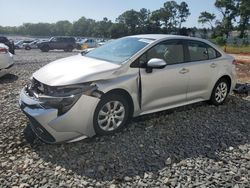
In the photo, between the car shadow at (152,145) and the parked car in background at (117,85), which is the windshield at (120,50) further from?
the car shadow at (152,145)

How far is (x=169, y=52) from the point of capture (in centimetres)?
563

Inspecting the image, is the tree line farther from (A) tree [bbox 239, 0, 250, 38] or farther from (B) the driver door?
(B) the driver door

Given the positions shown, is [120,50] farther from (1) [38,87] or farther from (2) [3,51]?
(2) [3,51]

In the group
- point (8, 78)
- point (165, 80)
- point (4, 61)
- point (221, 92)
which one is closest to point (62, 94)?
point (165, 80)

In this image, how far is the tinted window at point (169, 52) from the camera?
532 cm

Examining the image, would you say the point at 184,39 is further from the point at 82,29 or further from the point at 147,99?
the point at 82,29

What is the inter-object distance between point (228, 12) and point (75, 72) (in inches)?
3093

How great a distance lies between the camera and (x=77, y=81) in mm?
4309

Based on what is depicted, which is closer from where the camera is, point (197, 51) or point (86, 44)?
point (197, 51)

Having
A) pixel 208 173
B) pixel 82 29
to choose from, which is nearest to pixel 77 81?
pixel 208 173

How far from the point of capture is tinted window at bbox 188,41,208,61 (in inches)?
238

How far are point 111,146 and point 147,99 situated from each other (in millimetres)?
1122

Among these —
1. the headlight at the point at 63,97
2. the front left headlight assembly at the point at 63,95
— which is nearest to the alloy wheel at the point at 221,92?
the front left headlight assembly at the point at 63,95

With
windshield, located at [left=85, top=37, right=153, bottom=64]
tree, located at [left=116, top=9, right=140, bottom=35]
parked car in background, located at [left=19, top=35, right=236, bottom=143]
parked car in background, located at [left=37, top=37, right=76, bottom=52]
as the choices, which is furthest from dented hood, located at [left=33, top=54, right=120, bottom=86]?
tree, located at [left=116, top=9, right=140, bottom=35]
